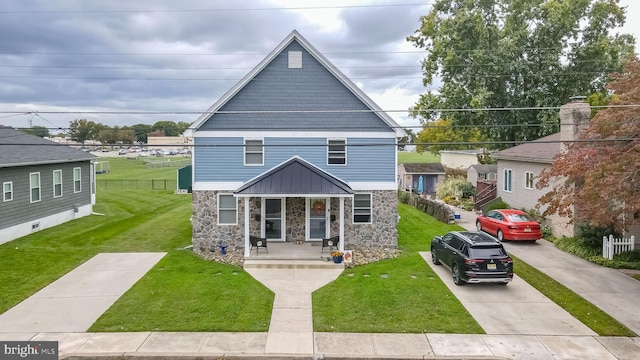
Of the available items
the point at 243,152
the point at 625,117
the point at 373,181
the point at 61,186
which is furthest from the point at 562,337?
the point at 61,186

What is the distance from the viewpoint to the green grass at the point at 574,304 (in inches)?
445

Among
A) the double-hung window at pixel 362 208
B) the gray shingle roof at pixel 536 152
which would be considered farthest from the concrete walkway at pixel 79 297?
the gray shingle roof at pixel 536 152

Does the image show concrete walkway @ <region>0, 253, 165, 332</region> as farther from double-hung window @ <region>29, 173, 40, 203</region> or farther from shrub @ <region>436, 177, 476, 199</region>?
shrub @ <region>436, 177, 476, 199</region>

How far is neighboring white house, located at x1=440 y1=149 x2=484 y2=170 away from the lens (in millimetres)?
50531

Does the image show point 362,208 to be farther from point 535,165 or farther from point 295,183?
point 535,165

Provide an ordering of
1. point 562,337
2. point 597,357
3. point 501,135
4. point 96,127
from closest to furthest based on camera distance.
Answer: point 597,357
point 562,337
point 96,127
point 501,135

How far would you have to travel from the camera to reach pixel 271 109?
19297mm

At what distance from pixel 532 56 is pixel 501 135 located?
6.84 meters

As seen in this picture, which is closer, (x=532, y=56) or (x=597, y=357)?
(x=597, y=357)

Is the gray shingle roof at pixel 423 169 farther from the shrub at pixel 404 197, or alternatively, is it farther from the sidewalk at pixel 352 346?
the sidewalk at pixel 352 346

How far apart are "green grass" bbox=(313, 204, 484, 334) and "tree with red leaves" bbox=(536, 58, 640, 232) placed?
18.3 ft

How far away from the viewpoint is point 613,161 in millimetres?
13664

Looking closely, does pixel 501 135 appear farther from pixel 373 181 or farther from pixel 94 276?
pixel 94 276

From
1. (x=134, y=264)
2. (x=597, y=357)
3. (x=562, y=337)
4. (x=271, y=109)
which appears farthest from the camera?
(x=271, y=109)
